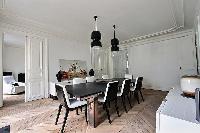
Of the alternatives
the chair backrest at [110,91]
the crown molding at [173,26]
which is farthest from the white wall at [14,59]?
the chair backrest at [110,91]

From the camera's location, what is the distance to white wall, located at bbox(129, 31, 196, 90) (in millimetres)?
6055

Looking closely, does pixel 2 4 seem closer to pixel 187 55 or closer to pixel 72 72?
pixel 72 72

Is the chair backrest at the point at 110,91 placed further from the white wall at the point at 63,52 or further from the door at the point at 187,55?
the door at the point at 187,55

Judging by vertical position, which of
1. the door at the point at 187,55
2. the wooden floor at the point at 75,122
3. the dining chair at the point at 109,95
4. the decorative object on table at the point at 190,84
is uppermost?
the door at the point at 187,55

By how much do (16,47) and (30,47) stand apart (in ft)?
15.7

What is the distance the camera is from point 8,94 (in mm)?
6582

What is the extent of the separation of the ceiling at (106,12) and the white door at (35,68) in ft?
2.79

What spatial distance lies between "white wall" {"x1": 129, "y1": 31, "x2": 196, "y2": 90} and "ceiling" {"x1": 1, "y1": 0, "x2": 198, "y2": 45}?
3.77ft

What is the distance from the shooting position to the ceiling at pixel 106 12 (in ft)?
11.1

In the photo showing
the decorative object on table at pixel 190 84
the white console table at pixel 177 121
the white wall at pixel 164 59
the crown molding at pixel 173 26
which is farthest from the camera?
the white wall at pixel 164 59

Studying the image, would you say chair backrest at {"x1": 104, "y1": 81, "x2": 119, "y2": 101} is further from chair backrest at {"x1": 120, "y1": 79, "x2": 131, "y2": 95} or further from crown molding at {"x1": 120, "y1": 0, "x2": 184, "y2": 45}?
crown molding at {"x1": 120, "y1": 0, "x2": 184, "y2": 45}

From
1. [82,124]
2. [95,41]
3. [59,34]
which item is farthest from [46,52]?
[82,124]

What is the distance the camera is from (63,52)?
6238 millimetres

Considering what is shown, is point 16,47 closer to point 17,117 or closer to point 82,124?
point 17,117
